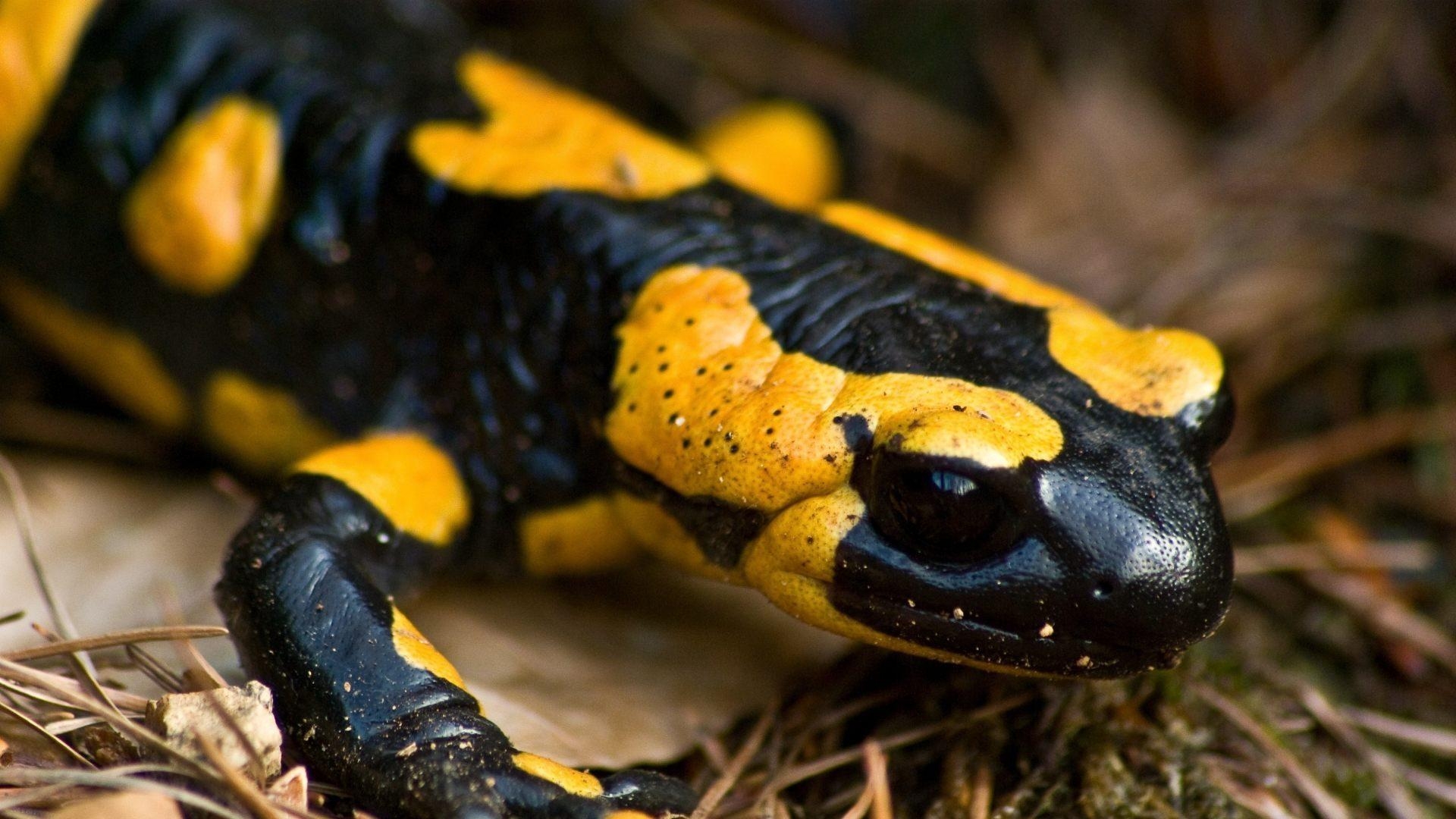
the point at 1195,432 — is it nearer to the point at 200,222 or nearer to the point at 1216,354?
the point at 1216,354

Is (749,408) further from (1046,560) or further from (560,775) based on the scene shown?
(560,775)

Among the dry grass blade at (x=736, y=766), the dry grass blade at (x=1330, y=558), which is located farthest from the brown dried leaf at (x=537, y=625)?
the dry grass blade at (x=1330, y=558)

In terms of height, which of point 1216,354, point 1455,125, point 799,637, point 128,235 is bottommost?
point 799,637

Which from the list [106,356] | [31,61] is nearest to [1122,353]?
[106,356]

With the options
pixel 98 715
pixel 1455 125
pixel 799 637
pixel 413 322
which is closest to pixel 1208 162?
pixel 1455 125

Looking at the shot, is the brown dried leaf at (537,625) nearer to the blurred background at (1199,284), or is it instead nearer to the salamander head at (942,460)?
the blurred background at (1199,284)

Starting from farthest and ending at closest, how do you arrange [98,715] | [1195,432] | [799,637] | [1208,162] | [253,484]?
[1208,162]
[253,484]
[799,637]
[1195,432]
[98,715]

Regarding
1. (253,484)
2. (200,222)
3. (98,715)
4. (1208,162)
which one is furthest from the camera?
(1208,162)

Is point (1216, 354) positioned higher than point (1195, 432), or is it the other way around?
point (1216, 354)
